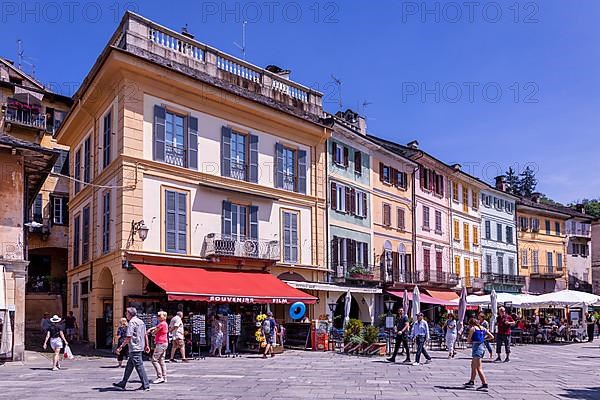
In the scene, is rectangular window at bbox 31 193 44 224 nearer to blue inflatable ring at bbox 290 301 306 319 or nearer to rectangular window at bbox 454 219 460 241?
blue inflatable ring at bbox 290 301 306 319

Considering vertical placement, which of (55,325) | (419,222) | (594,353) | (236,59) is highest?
(236,59)

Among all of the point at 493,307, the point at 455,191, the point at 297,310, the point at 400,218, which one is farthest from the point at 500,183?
the point at 297,310

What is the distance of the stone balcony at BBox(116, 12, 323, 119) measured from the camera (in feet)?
76.1

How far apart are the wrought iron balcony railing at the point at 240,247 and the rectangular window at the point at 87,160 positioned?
5973 millimetres

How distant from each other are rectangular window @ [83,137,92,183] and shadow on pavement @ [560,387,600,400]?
19151 millimetres

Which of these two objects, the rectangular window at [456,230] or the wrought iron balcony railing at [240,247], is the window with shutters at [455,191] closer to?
the rectangular window at [456,230]

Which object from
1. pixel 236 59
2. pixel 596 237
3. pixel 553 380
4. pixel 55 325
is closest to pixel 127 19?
pixel 236 59

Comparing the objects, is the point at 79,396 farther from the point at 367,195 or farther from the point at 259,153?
the point at 367,195

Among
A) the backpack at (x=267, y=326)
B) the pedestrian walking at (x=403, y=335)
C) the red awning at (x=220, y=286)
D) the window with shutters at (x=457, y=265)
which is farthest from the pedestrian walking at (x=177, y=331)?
the window with shutters at (x=457, y=265)

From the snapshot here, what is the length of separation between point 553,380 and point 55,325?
1241cm

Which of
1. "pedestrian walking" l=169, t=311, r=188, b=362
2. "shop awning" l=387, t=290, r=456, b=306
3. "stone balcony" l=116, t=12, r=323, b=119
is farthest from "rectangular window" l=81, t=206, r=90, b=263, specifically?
"shop awning" l=387, t=290, r=456, b=306

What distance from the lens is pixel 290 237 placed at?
2792 centimetres

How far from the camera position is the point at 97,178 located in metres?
25.2

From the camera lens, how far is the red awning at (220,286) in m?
20.8
